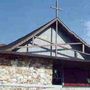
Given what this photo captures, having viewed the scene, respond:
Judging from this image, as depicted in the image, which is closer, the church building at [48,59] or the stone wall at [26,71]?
the stone wall at [26,71]

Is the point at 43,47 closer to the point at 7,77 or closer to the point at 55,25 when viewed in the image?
the point at 55,25

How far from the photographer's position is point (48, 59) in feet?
57.4

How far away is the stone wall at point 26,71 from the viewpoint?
16188 mm

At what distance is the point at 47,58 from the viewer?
56.7 feet

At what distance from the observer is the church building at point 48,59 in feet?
53.8

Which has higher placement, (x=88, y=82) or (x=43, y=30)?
(x=43, y=30)

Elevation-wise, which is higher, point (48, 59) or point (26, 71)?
point (48, 59)

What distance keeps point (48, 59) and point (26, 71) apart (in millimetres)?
1525

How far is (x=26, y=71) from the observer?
16750mm

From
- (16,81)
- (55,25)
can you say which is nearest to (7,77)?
(16,81)

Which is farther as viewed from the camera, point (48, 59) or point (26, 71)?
point (48, 59)

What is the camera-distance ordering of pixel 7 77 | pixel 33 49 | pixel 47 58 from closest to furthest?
1. pixel 7 77
2. pixel 47 58
3. pixel 33 49

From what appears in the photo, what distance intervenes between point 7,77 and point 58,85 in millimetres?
2991

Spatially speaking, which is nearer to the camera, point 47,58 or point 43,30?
point 47,58
